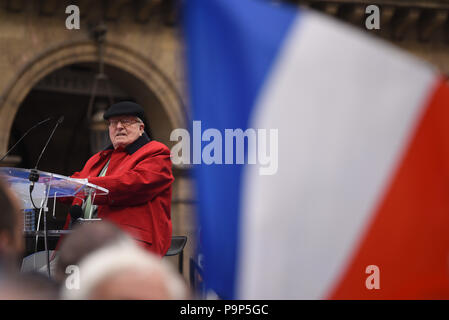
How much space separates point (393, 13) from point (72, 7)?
494 centimetres

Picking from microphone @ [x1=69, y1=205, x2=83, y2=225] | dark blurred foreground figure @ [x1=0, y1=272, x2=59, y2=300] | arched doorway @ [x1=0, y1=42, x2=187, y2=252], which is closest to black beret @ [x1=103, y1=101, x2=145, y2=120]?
microphone @ [x1=69, y1=205, x2=83, y2=225]

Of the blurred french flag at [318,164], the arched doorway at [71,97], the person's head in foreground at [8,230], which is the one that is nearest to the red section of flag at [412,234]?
the blurred french flag at [318,164]

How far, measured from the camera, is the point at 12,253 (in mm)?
2332

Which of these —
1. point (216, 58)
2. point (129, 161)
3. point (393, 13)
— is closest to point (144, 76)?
point (393, 13)

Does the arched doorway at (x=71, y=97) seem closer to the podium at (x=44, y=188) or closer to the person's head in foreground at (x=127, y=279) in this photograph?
the podium at (x=44, y=188)

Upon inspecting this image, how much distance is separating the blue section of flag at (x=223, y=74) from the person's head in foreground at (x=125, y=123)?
9.01 ft

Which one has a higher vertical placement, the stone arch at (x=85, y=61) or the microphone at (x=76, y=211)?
the stone arch at (x=85, y=61)

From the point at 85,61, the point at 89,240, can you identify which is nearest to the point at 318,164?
the point at 89,240

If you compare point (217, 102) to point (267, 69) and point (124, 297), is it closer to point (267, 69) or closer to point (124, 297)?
point (267, 69)

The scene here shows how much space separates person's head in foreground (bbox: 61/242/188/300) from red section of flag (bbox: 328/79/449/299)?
0.55m

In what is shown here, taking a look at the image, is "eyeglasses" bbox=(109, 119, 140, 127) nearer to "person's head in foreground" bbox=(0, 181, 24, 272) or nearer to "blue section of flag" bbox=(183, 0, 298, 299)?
"blue section of flag" bbox=(183, 0, 298, 299)

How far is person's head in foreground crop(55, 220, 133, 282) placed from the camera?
87.6 inches

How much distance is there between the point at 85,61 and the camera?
12688 mm

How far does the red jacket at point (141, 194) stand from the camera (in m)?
5.02
